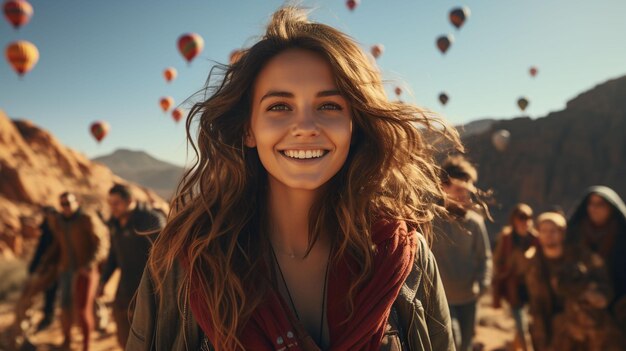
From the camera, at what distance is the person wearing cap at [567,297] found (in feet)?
11.6

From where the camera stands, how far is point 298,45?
163 centimetres

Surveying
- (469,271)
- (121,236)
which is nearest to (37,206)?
(121,236)

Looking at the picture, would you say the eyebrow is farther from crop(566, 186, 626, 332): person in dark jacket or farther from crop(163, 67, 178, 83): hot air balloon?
crop(163, 67, 178, 83): hot air balloon

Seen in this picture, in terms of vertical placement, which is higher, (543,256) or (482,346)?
(543,256)

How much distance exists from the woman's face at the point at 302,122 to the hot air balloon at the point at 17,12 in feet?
88.0

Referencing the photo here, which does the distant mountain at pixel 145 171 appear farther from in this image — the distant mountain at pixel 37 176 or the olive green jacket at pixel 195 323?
the olive green jacket at pixel 195 323

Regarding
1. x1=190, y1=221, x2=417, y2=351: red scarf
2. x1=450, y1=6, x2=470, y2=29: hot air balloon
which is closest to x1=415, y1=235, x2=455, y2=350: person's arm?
x1=190, y1=221, x2=417, y2=351: red scarf

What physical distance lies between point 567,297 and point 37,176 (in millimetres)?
31152

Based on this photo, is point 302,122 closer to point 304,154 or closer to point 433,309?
point 304,154

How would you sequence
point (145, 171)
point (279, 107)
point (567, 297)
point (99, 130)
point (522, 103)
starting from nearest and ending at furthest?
point (279, 107) → point (567, 297) → point (99, 130) → point (522, 103) → point (145, 171)

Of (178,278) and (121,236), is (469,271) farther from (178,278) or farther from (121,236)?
(121,236)

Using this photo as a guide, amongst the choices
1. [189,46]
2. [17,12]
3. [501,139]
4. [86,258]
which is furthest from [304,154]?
[501,139]

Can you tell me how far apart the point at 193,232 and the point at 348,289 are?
56 cm

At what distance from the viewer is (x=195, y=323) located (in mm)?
1427
